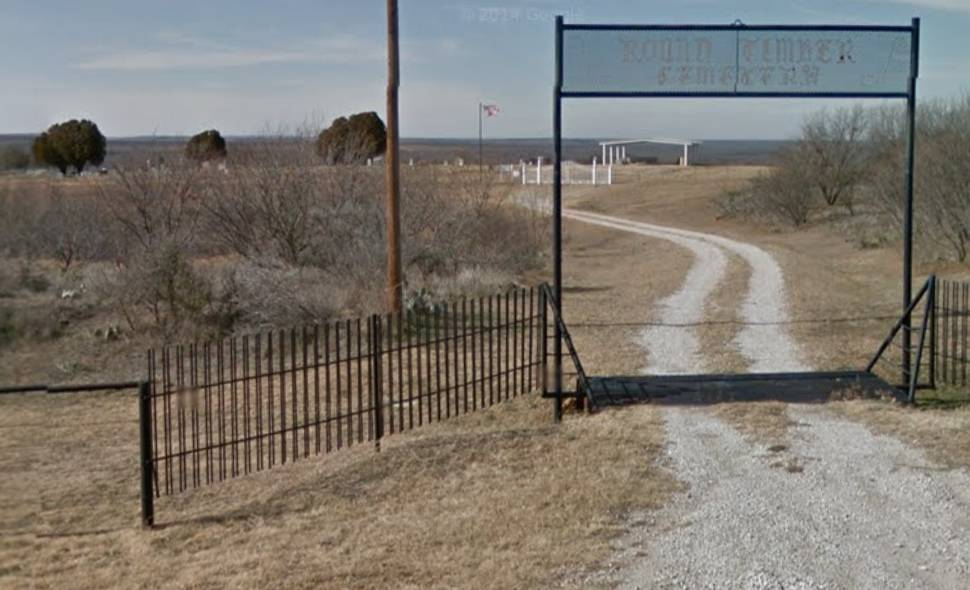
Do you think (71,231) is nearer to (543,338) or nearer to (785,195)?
(543,338)

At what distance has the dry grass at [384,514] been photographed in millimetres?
6047

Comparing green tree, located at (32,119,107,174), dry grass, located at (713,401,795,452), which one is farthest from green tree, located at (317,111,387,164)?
green tree, located at (32,119,107,174)

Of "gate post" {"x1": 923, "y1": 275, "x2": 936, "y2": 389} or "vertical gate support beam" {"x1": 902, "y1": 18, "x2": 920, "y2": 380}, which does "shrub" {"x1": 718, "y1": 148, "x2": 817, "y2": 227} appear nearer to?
"vertical gate support beam" {"x1": 902, "y1": 18, "x2": 920, "y2": 380}

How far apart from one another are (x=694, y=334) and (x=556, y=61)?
640 centimetres

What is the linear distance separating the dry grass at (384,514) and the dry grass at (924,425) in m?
1.84

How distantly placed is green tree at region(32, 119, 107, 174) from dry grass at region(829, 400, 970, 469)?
5969 cm

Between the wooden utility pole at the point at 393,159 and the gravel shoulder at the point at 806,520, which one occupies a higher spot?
the wooden utility pole at the point at 393,159

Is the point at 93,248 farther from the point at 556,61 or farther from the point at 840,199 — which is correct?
the point at 840,199

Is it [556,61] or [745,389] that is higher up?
[556,61]

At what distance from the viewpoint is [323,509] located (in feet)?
24.5

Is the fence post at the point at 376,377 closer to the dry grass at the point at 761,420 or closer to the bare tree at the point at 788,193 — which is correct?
the dry grass at the point at 761,420

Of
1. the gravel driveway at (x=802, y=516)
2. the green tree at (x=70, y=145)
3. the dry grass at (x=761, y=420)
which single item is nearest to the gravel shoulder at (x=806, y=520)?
the gravel driveway at (x=802, y=516)

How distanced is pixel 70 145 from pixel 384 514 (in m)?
62.2

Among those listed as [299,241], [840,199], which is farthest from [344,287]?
[840,199]
